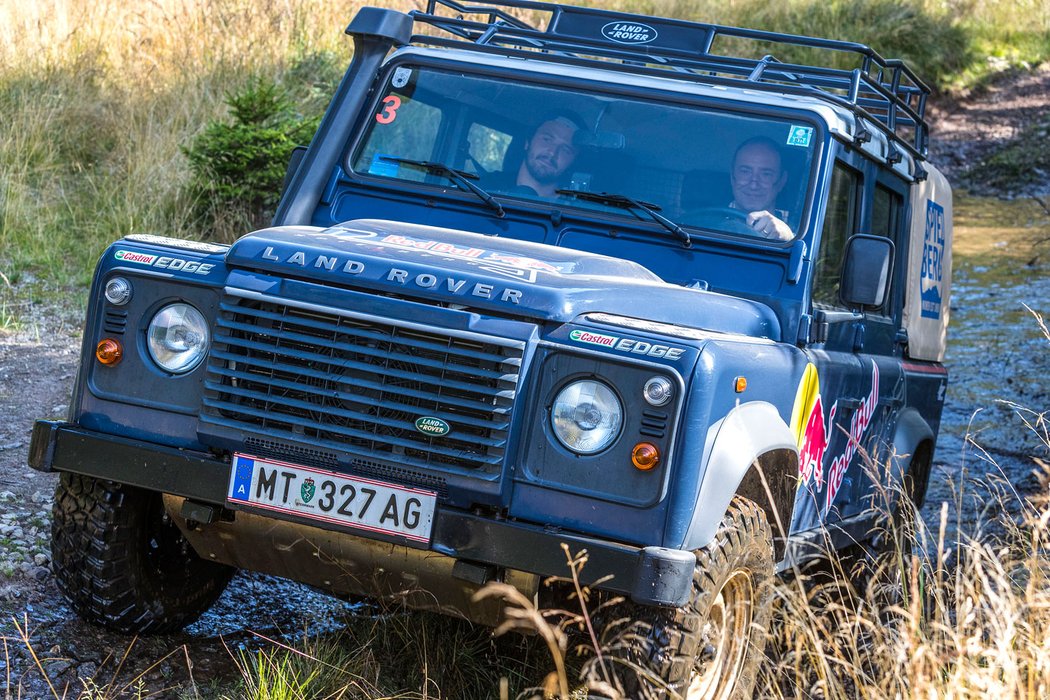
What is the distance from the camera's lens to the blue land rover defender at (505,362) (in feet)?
Result: 9.77

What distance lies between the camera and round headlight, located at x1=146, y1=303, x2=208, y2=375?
A: 3260 millimetres

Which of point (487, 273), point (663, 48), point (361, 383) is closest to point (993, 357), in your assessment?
point (663, 48)

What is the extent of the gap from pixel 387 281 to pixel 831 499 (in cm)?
216

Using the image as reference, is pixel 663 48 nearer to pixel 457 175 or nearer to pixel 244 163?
pixel 457 175

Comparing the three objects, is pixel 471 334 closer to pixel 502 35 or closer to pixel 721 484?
pixel 721 484

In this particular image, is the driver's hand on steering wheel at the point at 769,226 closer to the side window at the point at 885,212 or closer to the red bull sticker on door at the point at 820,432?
the red bull sticker on door at the point at 820,432

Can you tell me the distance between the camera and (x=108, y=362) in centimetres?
331

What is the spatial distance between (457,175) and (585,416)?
1.48 m

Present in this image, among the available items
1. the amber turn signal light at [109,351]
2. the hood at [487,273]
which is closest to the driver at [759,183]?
the hood at [487,273]

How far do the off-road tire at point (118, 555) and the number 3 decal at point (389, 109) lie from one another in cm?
159

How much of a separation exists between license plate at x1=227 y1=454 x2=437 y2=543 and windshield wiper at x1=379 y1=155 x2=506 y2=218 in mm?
1327

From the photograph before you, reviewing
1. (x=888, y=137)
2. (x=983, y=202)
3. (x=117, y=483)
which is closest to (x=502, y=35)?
(x=888, y=137)

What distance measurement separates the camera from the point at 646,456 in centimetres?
291

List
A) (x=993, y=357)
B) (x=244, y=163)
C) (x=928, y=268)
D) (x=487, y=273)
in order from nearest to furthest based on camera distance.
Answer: (x=487, y=273) → (x=928, y=268) → (x=244, y=163) → (x=993, y=357)
